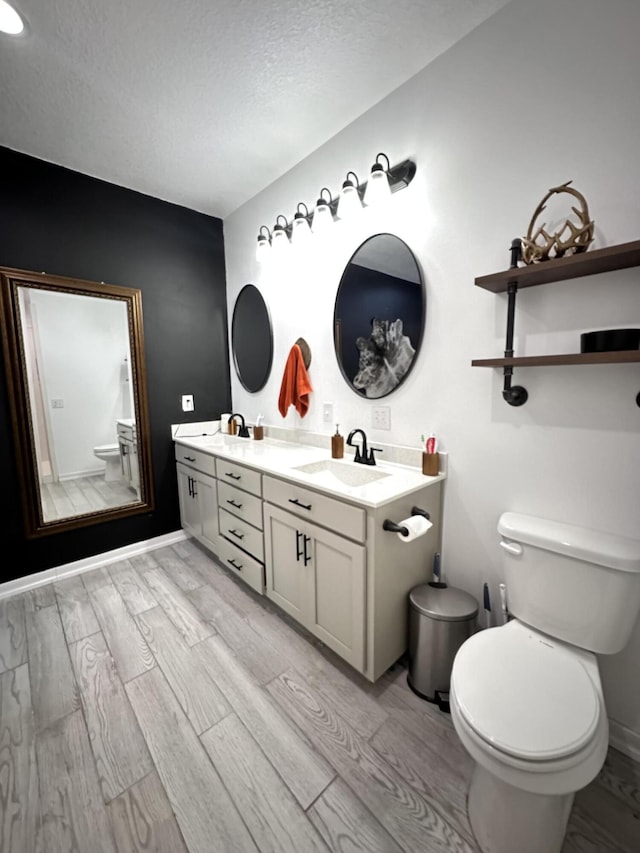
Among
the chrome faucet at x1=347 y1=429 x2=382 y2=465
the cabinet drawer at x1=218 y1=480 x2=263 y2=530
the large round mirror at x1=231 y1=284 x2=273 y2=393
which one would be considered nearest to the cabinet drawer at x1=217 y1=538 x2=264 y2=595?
the cabinet drawer at x1=218 y1=480 x2=263 y2=530

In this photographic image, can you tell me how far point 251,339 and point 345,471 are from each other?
1.43m

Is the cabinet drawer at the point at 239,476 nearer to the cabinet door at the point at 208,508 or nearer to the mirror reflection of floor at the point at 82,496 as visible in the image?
the cabinet door at the point at 208,508

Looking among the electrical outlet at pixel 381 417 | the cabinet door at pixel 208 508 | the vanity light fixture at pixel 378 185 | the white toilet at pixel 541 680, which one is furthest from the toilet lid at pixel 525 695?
the vanity light fixture at pixel 378 185

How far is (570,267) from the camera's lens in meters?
1.08

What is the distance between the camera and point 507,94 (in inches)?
50.2

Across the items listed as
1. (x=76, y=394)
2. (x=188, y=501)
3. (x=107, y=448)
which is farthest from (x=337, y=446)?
(x=76, y=394)

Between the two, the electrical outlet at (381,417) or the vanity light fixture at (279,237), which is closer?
the electrical outlet at (381,417)

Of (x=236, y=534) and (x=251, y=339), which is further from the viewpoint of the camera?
(x=251, y=339)

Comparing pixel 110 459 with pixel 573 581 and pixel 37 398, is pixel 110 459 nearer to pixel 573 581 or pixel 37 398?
pixel 37 398

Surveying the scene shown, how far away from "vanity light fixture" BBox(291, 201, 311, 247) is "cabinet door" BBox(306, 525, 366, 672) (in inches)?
65.8

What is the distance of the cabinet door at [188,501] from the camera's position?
2504 millimetres

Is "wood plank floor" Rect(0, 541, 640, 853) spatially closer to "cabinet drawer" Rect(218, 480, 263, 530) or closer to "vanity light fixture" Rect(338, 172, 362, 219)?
"cabinet drawer" Rect(218, 480, 263, 530)

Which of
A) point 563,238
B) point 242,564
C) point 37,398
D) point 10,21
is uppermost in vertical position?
point 10,21

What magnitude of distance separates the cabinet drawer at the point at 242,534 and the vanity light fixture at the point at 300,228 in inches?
67.6
